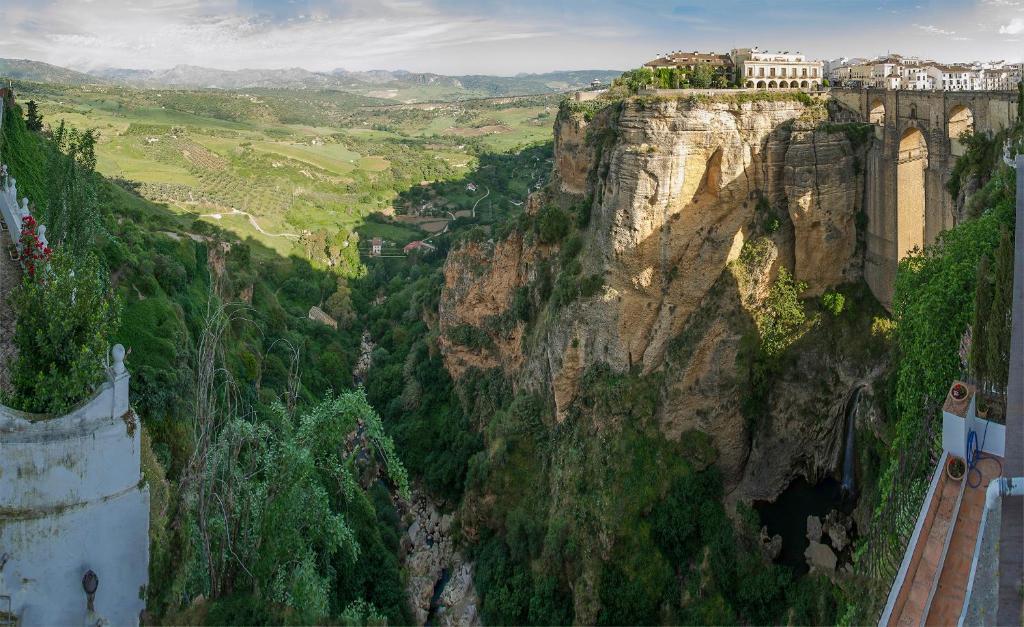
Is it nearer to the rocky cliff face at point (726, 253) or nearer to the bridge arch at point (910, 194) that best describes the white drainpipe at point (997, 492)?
the rocky cliff face at point (726, 253)

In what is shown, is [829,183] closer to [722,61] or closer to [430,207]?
[722,61]

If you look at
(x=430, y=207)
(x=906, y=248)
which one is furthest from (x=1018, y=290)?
(x=430, y=207)

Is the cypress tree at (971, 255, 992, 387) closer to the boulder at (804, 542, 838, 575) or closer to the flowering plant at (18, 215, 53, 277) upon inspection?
the boulder at (804, 542, 838, 575)

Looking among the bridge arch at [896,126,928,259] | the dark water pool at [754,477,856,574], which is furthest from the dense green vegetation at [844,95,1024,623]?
the dark water pool at [754,477,856,574]

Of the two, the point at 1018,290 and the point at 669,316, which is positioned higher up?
the point at 1018,290

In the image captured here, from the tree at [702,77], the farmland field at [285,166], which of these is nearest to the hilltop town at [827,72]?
the tree at [702,77]
